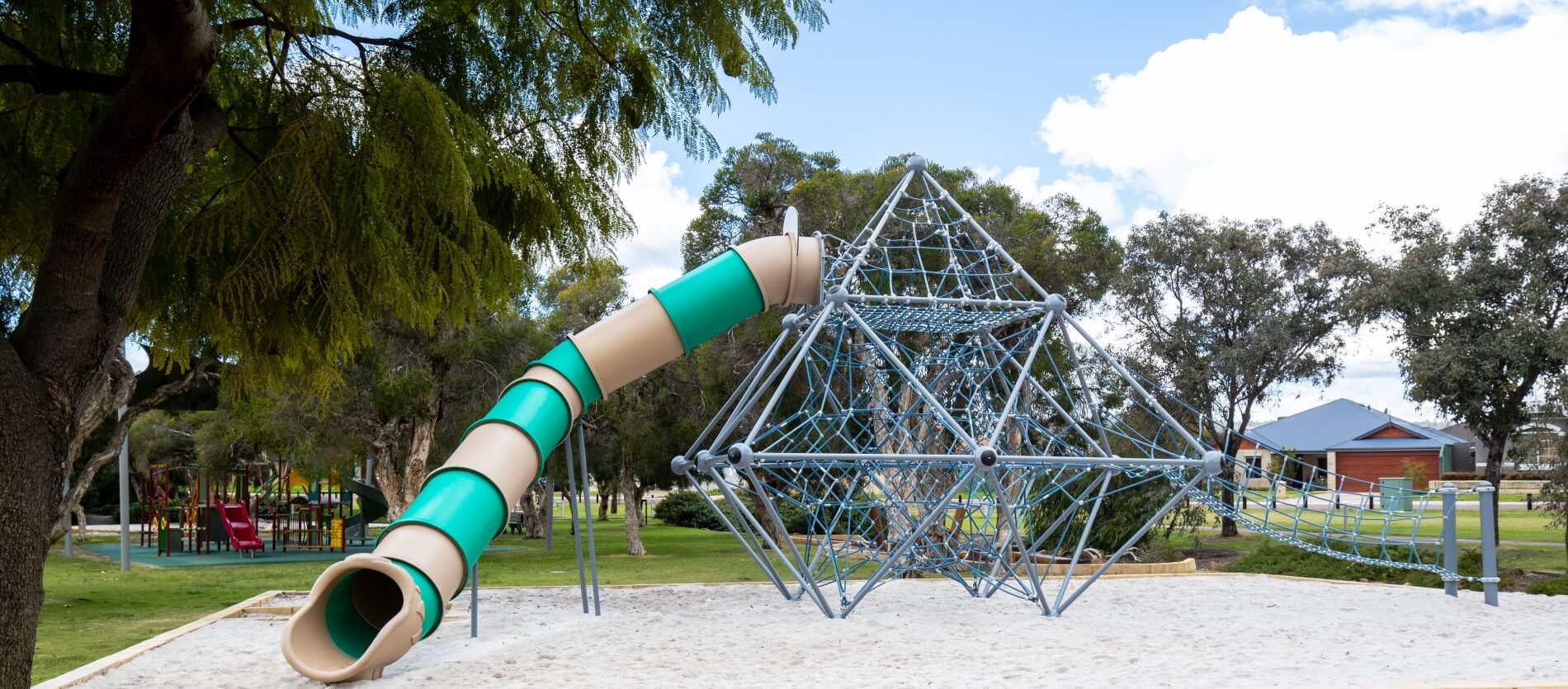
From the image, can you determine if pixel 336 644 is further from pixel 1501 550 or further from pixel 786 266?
pixel 1501 550

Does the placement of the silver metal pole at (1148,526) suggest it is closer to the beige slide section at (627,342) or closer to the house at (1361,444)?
the beige slide section at (627,342)

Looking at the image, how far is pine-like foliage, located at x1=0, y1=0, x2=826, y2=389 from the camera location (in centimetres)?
533

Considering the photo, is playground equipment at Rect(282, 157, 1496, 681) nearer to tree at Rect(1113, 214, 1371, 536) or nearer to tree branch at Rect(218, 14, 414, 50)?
tree branch at Rect(218, 14, 414, 50)

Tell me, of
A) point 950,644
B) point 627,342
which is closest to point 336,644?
point 627,342

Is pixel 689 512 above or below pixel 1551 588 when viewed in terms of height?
below

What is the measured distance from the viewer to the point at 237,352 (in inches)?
254

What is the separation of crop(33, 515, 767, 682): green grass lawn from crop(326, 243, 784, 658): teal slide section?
2.41 meters

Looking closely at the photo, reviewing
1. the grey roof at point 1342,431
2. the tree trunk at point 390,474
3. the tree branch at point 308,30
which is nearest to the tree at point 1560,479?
the tree branch at point 308,30

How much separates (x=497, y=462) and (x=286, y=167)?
343 cm

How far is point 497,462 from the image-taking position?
8.37m

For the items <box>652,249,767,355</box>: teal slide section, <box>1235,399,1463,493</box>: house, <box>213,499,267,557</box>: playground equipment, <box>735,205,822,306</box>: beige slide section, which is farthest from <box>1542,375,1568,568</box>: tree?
<box>1235,399,1463,493</box>: house

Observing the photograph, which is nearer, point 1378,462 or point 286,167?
point 286,167

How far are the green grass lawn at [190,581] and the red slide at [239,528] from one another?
1.24 metres

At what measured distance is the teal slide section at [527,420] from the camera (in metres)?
7.78
